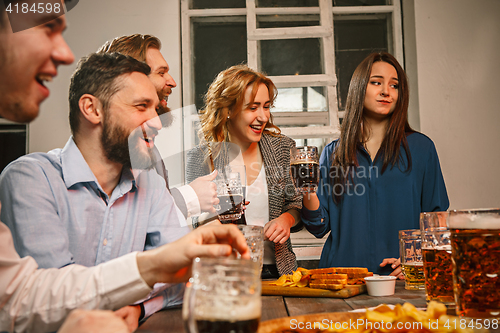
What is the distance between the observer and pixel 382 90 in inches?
85.0

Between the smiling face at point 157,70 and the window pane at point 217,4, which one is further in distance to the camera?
the window pane at point 217,4

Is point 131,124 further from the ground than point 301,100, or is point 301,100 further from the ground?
point 301,100

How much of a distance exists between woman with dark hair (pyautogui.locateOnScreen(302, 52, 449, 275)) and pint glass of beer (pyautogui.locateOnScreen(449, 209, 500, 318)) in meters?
1.19

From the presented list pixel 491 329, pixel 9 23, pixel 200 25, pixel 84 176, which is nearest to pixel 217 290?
pixel 491 329

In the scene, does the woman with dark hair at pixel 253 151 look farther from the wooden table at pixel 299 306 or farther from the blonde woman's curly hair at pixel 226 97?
the wooden table at pixel 299 306

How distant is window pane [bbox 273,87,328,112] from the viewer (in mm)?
3281

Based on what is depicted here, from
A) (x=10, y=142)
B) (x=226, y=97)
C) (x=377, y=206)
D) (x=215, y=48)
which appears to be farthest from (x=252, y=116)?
(x=10, y=142)

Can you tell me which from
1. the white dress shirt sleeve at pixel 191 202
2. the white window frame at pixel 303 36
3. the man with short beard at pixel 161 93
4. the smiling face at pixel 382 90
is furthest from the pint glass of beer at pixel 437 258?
the white window frame at pixel 303 36

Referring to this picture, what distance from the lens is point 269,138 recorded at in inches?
94.4

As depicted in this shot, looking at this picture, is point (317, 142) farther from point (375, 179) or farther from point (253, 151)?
point (375, 179)

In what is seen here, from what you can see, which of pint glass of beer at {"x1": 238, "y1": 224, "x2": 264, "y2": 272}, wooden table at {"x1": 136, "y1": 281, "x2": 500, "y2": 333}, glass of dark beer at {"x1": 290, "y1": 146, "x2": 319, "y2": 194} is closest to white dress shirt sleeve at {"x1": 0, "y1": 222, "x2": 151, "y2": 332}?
wooden table at {"x1": 136, "y1": 281, "x2": 500, "y2": 333}

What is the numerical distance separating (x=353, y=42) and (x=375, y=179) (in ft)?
5.69

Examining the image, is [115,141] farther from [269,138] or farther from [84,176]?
[269,138]

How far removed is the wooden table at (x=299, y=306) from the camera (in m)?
0.85
